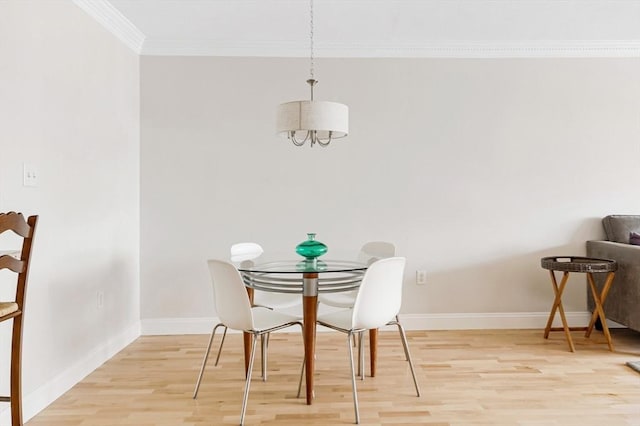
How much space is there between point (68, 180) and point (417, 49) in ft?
9.59

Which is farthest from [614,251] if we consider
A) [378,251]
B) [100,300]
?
[100,300]

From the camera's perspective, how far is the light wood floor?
259cm

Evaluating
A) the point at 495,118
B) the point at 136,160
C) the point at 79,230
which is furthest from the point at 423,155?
the point at 79,230

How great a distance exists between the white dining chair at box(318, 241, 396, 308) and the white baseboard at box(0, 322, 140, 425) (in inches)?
61.1

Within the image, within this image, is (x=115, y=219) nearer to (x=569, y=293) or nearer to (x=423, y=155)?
(x=423, y=155)

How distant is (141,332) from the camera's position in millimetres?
4215

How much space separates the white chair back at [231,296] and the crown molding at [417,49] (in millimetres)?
2324

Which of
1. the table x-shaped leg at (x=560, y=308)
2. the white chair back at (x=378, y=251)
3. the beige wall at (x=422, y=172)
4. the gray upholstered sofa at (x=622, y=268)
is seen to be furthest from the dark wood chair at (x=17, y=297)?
the gray upholstered sofa at (x=622, y=268)

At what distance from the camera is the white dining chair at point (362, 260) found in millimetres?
3329

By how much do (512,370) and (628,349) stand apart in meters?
1.12

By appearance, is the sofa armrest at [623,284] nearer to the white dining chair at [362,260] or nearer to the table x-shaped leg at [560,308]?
the table x-shaped leg at [560,308]

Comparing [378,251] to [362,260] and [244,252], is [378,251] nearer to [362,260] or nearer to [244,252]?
[362,260]

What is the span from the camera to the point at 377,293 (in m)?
2.58

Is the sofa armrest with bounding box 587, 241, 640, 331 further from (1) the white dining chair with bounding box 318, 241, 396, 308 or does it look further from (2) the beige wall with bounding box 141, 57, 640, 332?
(1) the white dining chair with bounding box 318, 241, 396, 308
